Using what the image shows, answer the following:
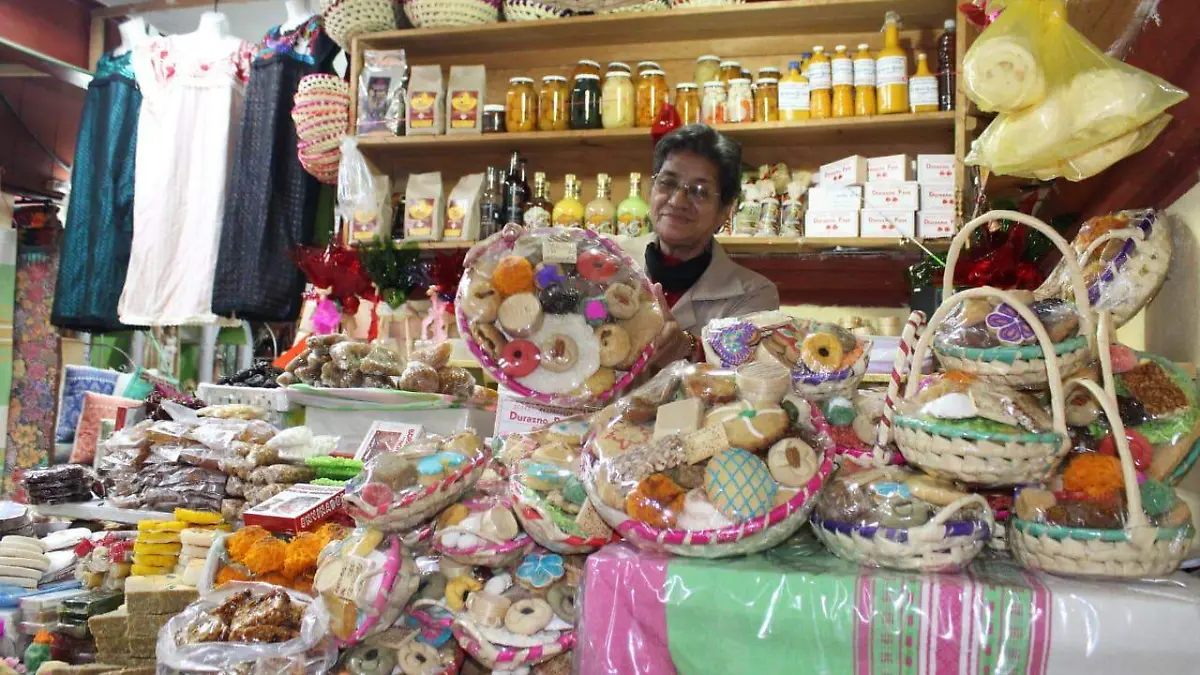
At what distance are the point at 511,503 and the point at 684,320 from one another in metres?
→ 1.04

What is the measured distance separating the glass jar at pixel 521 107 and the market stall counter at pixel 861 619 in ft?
7.38

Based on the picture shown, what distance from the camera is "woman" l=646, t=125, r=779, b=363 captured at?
1.96 meters

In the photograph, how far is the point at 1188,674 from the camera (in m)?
0.72

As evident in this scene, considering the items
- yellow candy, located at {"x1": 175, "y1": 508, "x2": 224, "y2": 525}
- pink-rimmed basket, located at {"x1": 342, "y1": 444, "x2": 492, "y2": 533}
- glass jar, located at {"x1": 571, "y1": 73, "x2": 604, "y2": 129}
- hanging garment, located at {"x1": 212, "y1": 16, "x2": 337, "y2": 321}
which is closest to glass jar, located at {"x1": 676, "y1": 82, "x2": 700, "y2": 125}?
glass jar, located at {"x1": 571, "y1": 73, "x2": 604, "y2": 129}

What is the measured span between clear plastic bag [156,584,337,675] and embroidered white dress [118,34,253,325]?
2.42 metres

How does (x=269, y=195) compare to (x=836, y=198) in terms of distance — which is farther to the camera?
(x=269, y=195)

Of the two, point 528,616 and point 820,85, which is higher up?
point 820,85

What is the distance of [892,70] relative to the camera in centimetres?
250

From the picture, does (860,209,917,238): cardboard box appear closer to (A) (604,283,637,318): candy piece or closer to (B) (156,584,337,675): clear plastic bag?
(A) (604,283,637,318): candy piece

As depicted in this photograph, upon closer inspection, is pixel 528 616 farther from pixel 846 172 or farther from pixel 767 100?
pixel 767 100

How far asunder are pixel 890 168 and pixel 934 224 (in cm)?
22

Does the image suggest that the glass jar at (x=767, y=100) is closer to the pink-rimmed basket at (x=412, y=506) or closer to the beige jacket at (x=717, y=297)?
the beige jacket at (x=717, y=297)

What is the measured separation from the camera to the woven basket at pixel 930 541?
30.8 inches

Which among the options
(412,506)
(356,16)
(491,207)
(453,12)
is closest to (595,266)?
(412,506)
